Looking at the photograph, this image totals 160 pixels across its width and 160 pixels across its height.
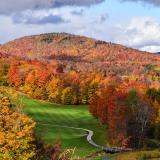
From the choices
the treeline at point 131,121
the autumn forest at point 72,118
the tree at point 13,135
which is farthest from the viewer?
the treeline at point 131,121

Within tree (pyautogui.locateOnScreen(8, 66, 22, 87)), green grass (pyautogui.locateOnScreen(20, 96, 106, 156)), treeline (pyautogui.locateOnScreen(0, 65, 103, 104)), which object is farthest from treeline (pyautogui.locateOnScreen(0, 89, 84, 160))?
tree (pyautogui.locateOnScreen(8, 66, 22, 87))

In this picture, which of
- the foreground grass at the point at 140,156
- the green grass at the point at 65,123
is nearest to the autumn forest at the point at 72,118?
the green grass at the point at 65,123

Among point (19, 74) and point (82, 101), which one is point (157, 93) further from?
point (19, 74)

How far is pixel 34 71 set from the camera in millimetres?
191625

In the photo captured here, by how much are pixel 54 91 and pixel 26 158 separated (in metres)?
151

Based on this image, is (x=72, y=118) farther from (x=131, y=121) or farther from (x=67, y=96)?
(x=131, y=121)

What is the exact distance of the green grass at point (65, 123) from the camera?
90.2 metres

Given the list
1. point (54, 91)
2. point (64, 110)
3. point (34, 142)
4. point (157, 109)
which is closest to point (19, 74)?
point (54, 91)

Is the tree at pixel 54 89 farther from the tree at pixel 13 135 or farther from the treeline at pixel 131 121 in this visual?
the tree at pixel 13 135

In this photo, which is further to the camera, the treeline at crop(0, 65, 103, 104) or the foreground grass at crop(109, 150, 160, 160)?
the treeline at crop(0, 65, 103, 104)

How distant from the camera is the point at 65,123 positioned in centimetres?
12812

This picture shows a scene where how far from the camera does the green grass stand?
90.2m

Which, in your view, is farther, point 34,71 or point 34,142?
point 34,71

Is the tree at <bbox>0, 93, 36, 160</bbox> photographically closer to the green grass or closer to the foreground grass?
the foreground grass
